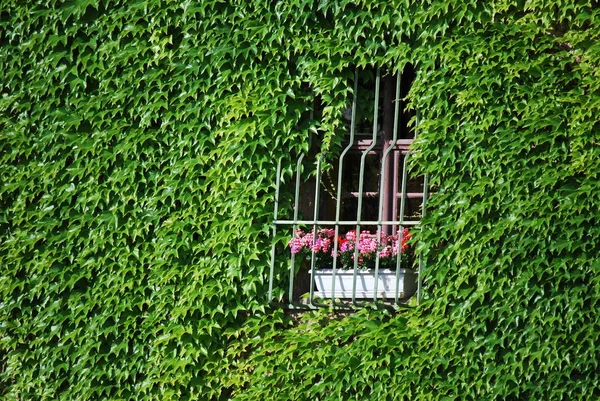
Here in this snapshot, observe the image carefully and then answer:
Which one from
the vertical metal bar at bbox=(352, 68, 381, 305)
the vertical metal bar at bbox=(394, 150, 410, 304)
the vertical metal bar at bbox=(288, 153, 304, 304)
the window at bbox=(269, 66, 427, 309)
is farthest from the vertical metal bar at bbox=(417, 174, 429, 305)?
the vertical metal bar at bbox=(288, 153, 304, 304)

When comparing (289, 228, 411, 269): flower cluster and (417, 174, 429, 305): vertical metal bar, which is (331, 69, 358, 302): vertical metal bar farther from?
(417, 174, 429, 305): vertical metal bar

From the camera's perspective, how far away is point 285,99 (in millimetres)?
5547

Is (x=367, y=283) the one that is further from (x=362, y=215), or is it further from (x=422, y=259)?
(x=362, y=215)

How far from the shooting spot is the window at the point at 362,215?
538 cm

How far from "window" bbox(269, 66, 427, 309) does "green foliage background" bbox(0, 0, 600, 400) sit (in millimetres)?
163

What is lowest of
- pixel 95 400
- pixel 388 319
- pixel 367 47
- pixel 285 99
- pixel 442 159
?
pixel 95 400

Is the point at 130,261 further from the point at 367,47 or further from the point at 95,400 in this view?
the point at 367,47

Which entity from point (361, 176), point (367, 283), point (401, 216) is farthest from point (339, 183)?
point (367, 283)

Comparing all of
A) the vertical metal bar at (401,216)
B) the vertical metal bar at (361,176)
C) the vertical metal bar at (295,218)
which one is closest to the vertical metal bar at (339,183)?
the vertical metal bar at (361,176)

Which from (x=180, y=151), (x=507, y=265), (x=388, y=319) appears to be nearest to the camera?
(x=507, y=265)

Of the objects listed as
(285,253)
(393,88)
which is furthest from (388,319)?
(393,88)

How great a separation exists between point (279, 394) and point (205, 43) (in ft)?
8.32

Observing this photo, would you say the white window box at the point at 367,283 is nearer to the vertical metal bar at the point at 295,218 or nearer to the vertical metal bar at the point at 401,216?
the vertical metal bar at the point at 401,216

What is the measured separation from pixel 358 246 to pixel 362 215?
46cm
